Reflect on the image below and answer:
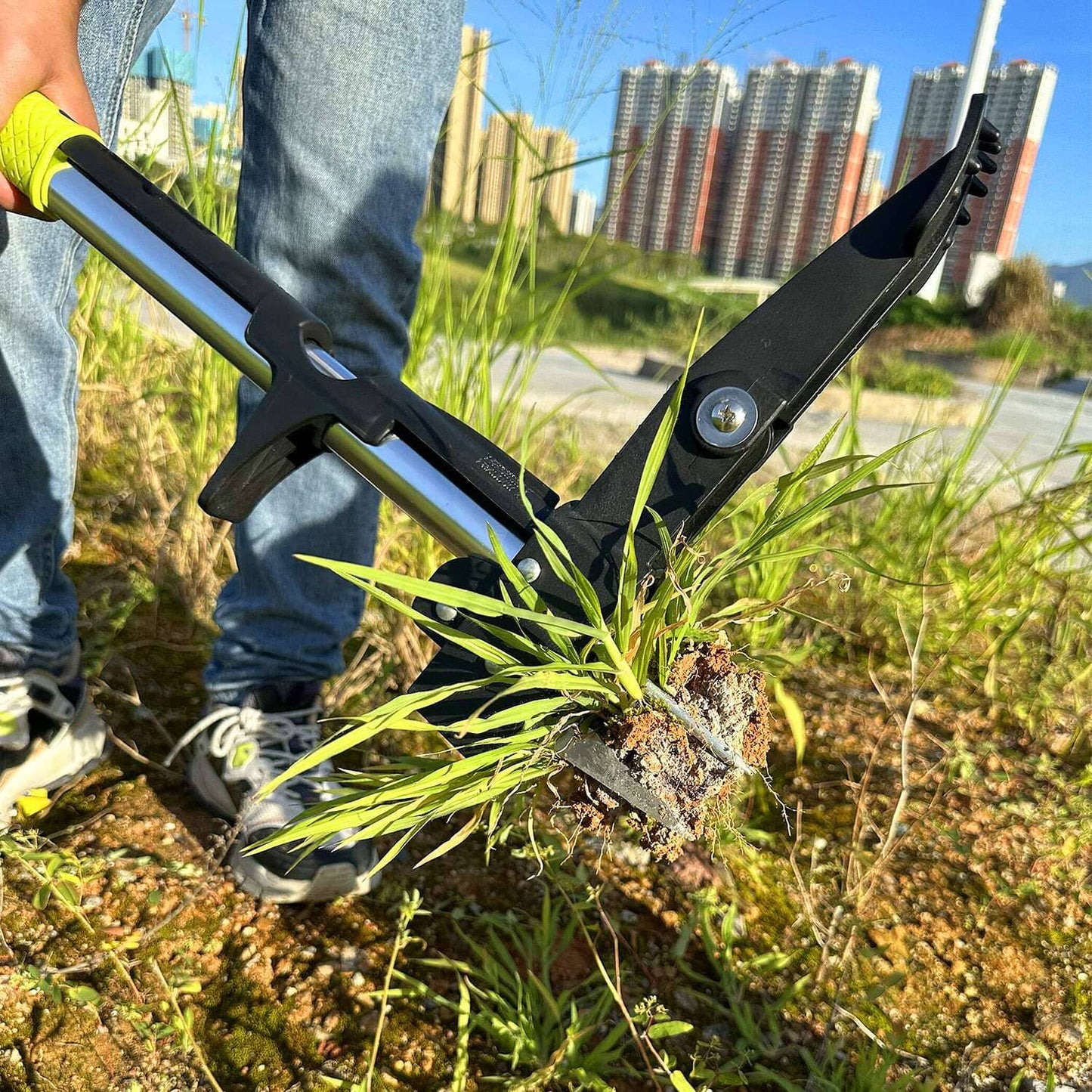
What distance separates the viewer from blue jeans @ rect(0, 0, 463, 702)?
1090 millimetres

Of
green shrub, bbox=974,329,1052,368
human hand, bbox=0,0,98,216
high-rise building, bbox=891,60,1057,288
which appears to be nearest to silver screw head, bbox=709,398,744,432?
human hand, bbox=0,0,98,216

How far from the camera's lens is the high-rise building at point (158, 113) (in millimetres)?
1735

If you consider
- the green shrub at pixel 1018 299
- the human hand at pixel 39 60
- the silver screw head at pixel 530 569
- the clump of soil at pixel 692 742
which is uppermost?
the green shrub at pixel 1018 299

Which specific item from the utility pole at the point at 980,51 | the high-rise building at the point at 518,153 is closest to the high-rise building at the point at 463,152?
the high-rise building at the point at 518,153

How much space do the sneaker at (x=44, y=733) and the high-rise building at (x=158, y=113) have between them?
3.42 ft

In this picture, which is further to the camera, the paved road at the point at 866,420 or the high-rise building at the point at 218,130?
the paved road at the point at 866,420

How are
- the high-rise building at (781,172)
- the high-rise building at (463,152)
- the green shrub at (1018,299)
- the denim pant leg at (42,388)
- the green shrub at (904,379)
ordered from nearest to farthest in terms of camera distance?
1. the denim pant leg at (42,388)
2. the high-rise building at (463,152)
3. the green shrub at (904,379)
4. the green shrub at (1018,299)
5. the high-rise building at (781,172)

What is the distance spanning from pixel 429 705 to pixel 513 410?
0.84 meters

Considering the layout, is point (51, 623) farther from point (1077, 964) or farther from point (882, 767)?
point (1077, 964)

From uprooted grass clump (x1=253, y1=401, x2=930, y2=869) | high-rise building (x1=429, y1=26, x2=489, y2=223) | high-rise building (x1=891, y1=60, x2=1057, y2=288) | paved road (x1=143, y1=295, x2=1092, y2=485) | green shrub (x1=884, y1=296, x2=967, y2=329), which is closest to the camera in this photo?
uprooted grass clump (x1=253, y1=401, x2=930, y2=869)

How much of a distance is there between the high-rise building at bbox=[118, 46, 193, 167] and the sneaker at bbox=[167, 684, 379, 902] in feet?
3.65

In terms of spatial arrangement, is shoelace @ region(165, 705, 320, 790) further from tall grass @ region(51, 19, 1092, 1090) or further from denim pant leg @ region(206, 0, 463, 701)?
tall grass @ region(51, 19, 1092, 1090)

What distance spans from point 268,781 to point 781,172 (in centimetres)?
2604

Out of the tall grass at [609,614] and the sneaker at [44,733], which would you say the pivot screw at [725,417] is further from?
the sneaker at [44,733]
